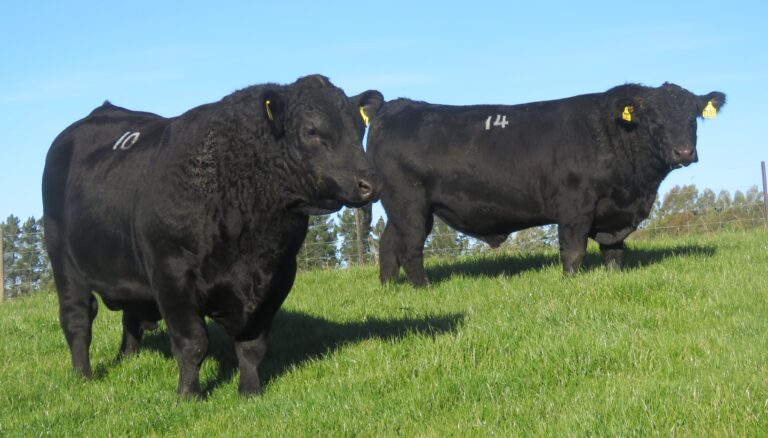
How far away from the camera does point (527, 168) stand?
425 inches

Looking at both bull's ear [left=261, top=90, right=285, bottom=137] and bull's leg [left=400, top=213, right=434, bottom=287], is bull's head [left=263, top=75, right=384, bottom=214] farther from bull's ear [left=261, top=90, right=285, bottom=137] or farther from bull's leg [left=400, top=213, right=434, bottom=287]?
bull's leg [left=400, top=213, right=434, bottom=287]

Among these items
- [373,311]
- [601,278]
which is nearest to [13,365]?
[373,311]

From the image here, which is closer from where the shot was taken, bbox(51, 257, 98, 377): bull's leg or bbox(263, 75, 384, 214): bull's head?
bbox(263, 75, 384, 214): bull's head

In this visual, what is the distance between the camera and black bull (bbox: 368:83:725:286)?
34.3 feet

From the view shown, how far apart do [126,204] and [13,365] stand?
2.51 metres

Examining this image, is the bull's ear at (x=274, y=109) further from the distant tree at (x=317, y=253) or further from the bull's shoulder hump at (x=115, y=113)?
the distant tree at (x=317, y=253)

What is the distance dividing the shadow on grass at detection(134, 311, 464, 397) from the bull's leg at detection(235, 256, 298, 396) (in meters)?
0.24

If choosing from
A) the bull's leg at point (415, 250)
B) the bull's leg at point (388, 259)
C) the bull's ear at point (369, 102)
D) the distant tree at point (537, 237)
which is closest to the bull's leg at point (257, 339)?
the bull's ear at point (369, 102)

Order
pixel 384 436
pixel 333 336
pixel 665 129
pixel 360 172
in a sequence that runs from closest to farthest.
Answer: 1. pixel 384 436
2. pixel 360 172
3. pixel 333 336
4. pixel 665 129

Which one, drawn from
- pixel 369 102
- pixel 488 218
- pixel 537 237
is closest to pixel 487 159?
pixel 488 218

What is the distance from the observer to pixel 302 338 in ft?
26.2

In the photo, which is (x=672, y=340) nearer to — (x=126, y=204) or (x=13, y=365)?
(x=126, y=204)

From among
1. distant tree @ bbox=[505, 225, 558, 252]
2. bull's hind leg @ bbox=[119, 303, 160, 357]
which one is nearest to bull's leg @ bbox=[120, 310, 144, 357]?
bull's hind leg @ bbox=[119, 303, 160, 357]

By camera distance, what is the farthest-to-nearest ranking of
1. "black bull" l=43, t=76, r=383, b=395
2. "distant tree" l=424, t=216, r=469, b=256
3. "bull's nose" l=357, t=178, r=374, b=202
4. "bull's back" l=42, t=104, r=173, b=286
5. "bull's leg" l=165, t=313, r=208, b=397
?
1. "distant tree" l=424, t=216, r=469, b=256
2. "bull's back" l=42, t=104, r=173, b=286
3. "bull's leg" l=165, t=313, r=208, b=397
4. "black bull" l=43, t=76, r=383, b=395
5. "bull's nose" l=357, t=178, r=374, b=202
